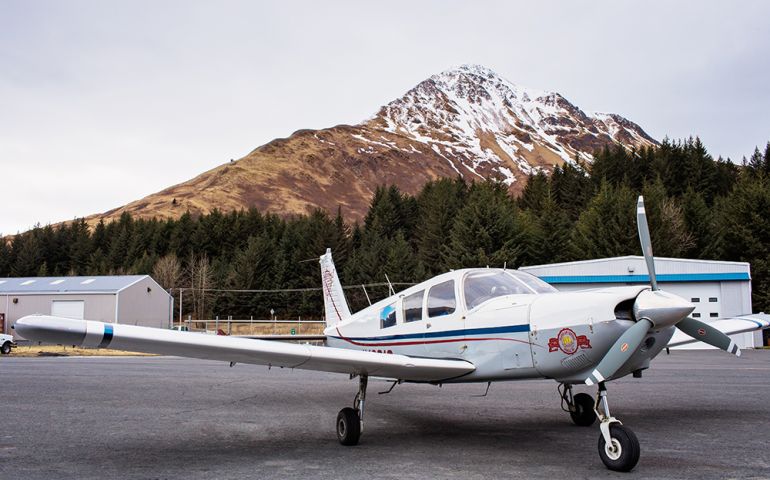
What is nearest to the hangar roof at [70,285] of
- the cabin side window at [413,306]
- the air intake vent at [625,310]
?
the cabin side window at [413,306]

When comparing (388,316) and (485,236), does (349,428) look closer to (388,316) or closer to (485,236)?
(388,316)

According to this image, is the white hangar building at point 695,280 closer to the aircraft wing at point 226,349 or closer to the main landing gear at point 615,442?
the aircraft wing at point 226,349

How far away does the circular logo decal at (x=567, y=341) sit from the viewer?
6.28 metres

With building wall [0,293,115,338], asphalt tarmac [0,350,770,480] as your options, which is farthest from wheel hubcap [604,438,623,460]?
building wall [0,293,115,338]

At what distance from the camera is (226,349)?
6.37 m

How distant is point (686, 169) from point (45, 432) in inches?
2904

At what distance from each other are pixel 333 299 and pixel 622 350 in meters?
8.49

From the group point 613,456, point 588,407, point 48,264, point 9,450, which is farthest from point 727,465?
point 48,264

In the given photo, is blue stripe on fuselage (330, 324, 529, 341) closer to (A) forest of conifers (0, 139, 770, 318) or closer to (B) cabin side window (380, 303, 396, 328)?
(B) cabin side window (380, 303, 396, 328)

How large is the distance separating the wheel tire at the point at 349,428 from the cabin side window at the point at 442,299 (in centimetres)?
→ 179

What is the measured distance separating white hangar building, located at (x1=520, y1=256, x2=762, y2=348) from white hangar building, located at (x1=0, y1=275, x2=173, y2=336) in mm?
32438

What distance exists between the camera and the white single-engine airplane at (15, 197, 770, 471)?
573cm

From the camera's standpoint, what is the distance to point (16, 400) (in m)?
11.3

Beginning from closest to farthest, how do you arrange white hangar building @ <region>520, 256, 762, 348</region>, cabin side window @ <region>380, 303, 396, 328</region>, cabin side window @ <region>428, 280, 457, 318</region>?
cabin side window @ <region>428, 280, 457, 318</region>
cabin side window @ <region>380, 303, 396, 328</region>
white hangar building @ <region>520, 256, 762, 348</region>
